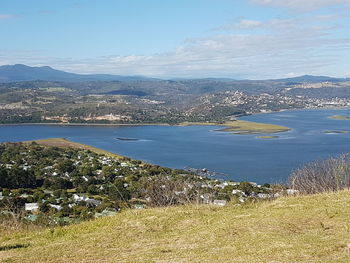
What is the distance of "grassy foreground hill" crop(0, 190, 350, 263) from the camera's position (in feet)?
17.9

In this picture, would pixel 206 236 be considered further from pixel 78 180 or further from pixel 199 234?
pixel 78 180

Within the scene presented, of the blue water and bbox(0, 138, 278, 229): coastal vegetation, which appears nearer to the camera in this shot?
bbox(0, 138, 278, 229): coastal vegetation

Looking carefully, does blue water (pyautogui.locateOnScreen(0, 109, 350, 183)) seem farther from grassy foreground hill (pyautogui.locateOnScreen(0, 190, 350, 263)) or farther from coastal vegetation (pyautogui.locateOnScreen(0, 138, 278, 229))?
grassy foreground hill (pyautogui.locateOnScreen(0, 190, 350, 263))

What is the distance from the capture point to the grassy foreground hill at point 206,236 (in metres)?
5.46

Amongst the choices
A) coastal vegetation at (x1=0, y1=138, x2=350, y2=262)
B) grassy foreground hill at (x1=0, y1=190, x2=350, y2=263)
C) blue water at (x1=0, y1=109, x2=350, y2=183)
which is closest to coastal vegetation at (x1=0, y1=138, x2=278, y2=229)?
coastal vegetation at (x1=0, y1=138, x2=350, y2=262)

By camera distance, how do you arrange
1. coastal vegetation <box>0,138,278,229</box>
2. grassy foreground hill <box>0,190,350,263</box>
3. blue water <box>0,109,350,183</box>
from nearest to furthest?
1. grassy foreground hill <box>0,190,350,263</box>
2. coastal vegetation <box>0,138,278,229</box>
3. blue water <box>0,109,350,183</box>

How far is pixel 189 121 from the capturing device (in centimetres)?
10975

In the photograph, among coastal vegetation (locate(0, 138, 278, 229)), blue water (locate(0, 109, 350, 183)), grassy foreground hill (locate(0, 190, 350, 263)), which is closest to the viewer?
grassy foreground hill (locate(0, 190, 350, 263))

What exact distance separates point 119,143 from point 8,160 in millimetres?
25776

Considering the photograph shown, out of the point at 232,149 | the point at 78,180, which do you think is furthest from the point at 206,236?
the point at 232,149

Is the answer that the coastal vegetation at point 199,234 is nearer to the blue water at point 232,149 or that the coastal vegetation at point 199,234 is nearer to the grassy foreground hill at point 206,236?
the grassy foreground hill at point 206,236

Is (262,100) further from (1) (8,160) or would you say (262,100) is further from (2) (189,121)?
(1) (8,160)

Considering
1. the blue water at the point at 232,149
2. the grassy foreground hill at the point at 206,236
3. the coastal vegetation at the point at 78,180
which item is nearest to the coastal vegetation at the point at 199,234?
the grassy foreground hill at the point at 206,236

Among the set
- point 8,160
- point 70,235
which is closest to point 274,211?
point 70,235
